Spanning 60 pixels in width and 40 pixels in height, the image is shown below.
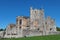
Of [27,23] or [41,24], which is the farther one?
[27,23]

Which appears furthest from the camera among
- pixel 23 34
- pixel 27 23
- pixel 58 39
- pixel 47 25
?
pixel 27 23

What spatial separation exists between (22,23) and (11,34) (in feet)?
36.6

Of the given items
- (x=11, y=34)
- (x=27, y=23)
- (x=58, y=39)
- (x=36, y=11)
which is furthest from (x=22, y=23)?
(x=58, y=39)

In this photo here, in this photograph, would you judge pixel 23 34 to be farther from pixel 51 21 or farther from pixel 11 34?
pixel 51 21

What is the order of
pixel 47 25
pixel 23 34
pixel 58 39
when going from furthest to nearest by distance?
pixel 47 25
pixel 23 34
pixel 58 39

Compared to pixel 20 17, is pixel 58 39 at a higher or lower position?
lower

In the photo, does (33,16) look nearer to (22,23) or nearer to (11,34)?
(22,23)

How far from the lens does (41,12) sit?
71.6 m

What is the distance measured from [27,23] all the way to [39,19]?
478 centimetres

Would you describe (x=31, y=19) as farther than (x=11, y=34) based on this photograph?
Yes

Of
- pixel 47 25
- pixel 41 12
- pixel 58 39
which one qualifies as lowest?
pixel 58 39

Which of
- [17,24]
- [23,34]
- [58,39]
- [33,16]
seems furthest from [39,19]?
[58,39]

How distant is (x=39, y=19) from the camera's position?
71188 mm

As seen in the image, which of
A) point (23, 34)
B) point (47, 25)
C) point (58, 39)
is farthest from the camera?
point (47, 25)
